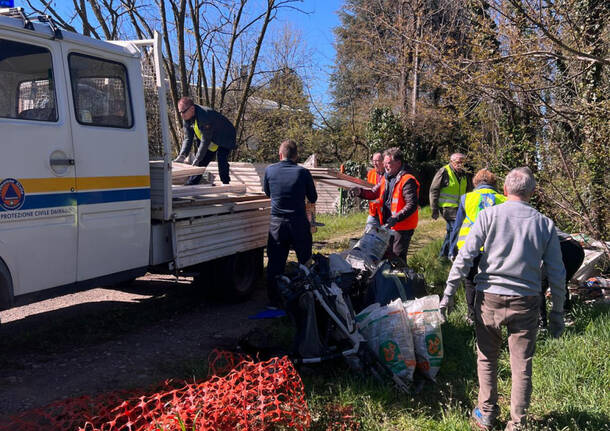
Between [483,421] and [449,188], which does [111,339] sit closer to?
[483,421]

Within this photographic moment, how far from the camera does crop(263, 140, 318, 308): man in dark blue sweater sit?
5551mm

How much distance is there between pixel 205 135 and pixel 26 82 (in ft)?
9.04

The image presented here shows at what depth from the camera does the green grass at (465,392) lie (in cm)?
331

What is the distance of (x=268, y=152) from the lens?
58.8 feet

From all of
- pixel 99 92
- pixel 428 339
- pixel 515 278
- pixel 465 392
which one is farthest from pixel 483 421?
pixel 99 92

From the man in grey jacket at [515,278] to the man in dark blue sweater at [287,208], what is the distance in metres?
2.58

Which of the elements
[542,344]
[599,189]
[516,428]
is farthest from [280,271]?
[599,189]

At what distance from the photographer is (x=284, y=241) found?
5660 millimetres

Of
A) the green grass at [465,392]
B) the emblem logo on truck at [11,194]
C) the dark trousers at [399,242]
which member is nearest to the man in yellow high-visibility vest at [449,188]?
the dark trousers at [399,242]

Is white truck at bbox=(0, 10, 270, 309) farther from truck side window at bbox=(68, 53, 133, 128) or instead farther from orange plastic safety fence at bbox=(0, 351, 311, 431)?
orange plastic safety fence at bbox=(0, 351, 311, 431)

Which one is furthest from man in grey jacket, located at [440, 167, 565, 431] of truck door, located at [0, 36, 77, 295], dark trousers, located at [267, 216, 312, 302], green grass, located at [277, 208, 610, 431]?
truck door, located at [0, 36, 77, 295]

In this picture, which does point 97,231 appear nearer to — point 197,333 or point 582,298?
point 197,333

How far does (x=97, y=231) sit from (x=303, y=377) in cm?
205

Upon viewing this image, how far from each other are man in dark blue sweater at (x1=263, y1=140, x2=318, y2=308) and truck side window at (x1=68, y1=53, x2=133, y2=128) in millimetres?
1706
